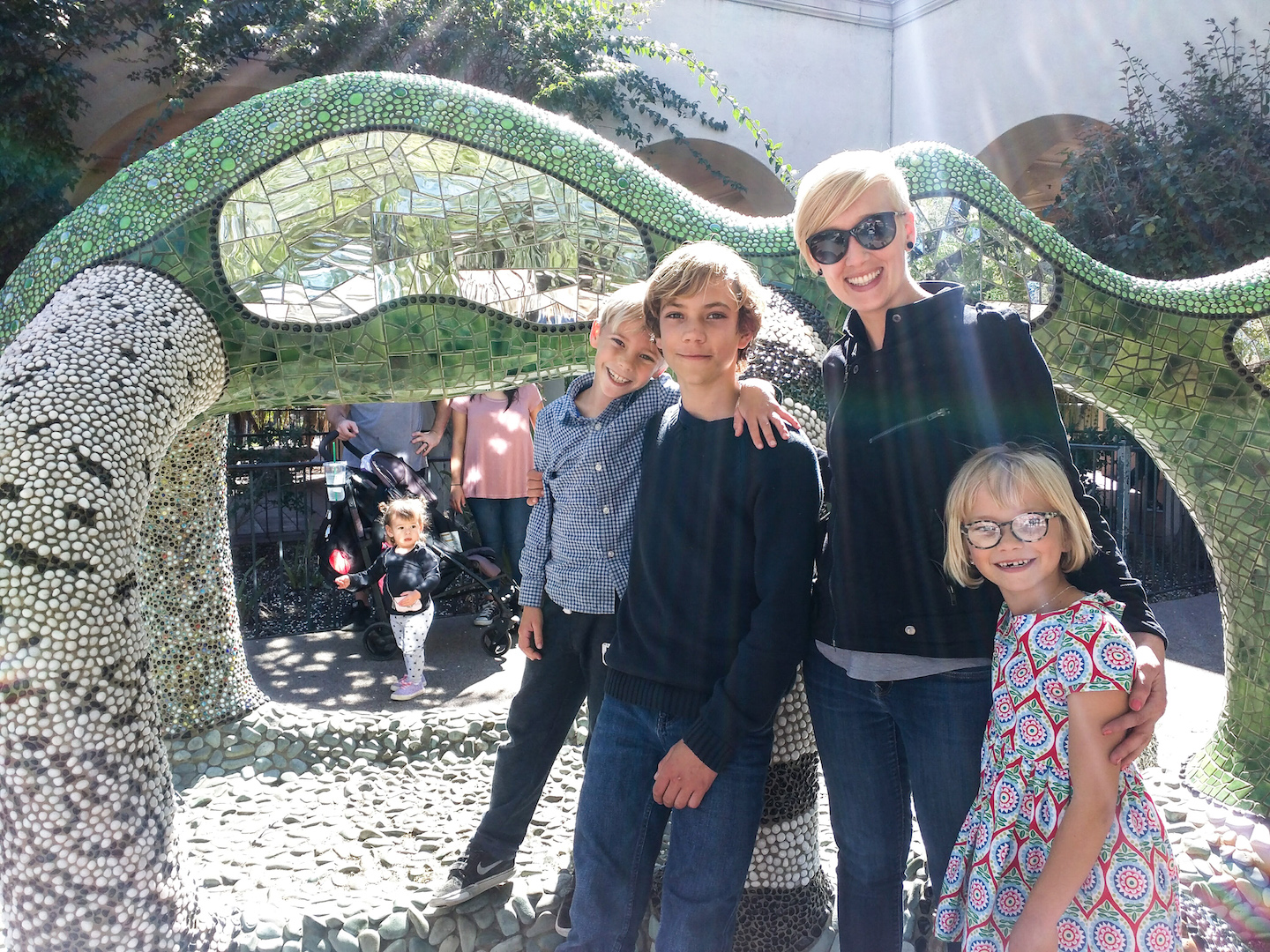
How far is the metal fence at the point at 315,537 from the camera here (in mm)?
6227

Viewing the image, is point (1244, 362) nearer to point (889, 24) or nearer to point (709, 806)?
point (709, 806)

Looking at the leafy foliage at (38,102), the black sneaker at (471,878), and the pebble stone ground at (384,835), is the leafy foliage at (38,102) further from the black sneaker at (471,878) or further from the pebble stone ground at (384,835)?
the black sneaker at (471,878)

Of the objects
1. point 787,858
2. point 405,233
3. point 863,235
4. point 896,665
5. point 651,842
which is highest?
point 405,233

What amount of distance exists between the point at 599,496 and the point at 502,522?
3464mm

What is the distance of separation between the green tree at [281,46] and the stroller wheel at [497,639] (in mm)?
3646

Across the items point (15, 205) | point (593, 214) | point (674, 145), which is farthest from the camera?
point (674, 145)

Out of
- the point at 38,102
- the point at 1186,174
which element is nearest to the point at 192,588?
the point at 38,102

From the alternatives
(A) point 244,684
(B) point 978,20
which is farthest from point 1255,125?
(A) point 244,684

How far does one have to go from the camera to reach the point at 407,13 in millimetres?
7039

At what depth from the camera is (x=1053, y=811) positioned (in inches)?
58.5

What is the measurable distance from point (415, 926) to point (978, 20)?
10.0 meters

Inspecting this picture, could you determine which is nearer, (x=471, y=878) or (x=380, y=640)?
(x=471, y=878)

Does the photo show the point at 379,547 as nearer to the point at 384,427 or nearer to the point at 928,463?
the point at 384,427

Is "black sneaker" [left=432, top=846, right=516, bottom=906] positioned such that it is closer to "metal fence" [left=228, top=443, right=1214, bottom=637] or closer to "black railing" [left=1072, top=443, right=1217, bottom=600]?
"metal fence" [left=228, top=443, right=1214, bottom=637]
